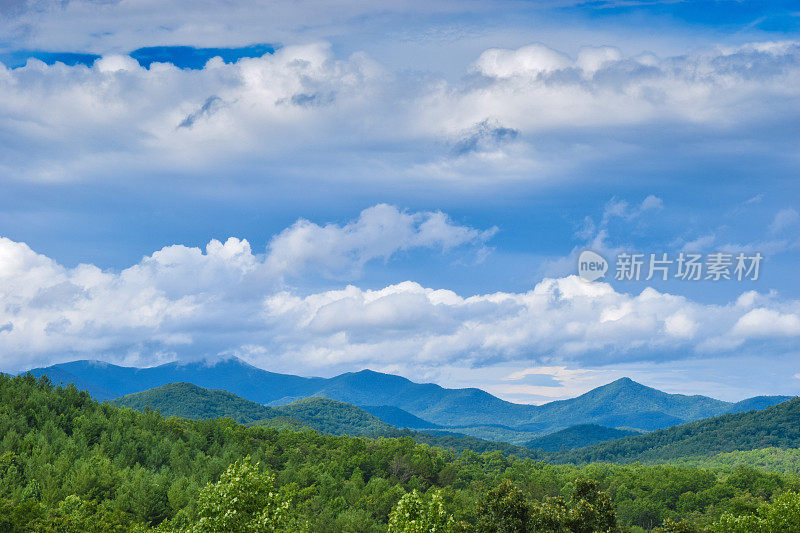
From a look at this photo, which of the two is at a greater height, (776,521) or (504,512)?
(504,512)

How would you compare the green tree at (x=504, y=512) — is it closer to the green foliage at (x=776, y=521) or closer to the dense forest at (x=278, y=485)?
the dense forest at (x=278, y=485)

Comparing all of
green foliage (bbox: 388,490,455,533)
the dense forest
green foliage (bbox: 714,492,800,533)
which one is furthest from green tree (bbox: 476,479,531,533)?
green foliage (bbox: 714,492,800,533)

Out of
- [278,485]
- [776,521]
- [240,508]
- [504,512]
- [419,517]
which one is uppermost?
[240,508]

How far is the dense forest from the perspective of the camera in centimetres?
4594

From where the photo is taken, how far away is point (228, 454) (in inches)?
5842

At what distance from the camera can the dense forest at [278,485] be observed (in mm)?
45938

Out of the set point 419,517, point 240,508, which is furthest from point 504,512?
point 240,508

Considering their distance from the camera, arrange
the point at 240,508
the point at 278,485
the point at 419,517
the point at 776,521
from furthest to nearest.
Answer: the point at 278,485 < the point at 776,521 < the point at 240,508 < the point at 419,517

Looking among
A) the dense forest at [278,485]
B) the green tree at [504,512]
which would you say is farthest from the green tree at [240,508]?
the green tree at [504,512]

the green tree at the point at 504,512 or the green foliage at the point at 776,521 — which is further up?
the green tree at the point at 504,512

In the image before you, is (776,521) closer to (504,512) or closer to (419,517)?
(504,512)

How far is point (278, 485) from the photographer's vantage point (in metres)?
141

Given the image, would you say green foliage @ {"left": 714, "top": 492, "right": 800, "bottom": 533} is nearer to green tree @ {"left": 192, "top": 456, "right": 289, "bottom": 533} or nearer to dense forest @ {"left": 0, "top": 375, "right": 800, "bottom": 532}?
dense forest @ {"left": 0, "top": 375, "right": 800, "bottom": 532}

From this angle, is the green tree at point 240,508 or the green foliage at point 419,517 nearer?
the green foliage at point 419,517
